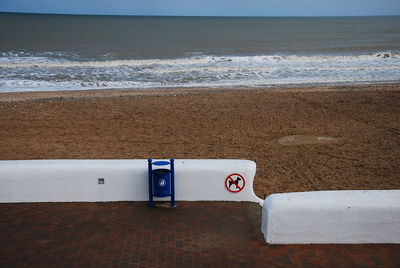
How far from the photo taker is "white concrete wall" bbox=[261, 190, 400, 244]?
607cm

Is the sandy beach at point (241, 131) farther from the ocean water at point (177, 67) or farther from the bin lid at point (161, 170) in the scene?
the ocean water at point (177, 67)

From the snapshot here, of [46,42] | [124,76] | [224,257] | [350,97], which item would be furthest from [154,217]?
[46,42]

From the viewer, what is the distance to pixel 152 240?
6.18 meters

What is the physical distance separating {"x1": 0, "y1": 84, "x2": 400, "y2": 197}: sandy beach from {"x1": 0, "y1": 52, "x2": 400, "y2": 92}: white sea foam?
5.55 metres

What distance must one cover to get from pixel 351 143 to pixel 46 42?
45.9 meters

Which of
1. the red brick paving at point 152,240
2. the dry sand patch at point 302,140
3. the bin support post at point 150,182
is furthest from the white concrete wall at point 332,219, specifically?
the dry sand patch at point 302,140

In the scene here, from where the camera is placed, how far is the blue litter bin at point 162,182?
6.89 m

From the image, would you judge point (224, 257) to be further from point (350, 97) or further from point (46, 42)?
point (46, 42)

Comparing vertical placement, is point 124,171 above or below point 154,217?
above

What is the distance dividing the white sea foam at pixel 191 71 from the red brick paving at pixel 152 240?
17.6 m

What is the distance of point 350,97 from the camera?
18500 mm

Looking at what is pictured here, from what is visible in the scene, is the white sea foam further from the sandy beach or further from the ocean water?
the sandy beach

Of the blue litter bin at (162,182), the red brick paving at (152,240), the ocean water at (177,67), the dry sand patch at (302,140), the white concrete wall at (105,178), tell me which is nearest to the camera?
the red brick paving at (152,240)

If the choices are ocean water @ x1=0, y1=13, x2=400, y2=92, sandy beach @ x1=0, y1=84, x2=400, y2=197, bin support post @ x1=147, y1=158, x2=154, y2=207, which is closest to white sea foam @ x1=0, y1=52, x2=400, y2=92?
ocean water @ x1=0, y1=13, x2=400, y2=92
